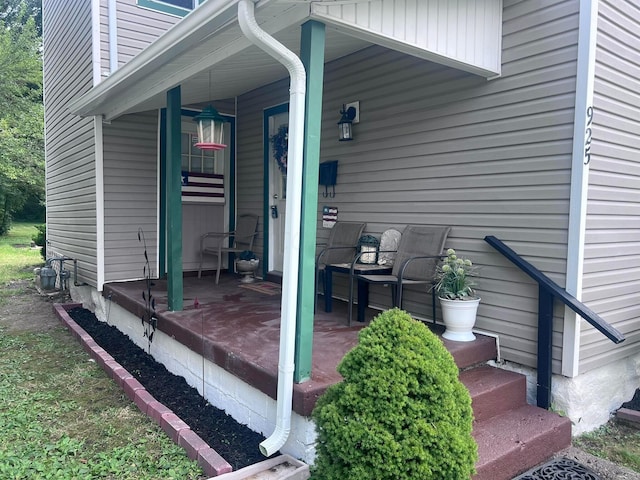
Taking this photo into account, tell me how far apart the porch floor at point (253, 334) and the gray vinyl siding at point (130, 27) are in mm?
2839

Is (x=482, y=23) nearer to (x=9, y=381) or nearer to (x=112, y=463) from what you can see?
(x=112, y=463)

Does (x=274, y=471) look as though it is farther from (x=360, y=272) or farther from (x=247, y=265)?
(x=247, y=265)

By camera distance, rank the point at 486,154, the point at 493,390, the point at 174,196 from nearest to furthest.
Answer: the point at 493,390 → the point at 486,154 → the point at 174,196

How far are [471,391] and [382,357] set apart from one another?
1060 mm

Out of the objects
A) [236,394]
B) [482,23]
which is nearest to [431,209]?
[482,23]

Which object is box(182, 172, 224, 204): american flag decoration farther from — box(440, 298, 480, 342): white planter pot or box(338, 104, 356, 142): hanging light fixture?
box(440, 298, 480, 342): white planter pot

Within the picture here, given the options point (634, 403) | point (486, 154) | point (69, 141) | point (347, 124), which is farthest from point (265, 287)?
point (69, 141)

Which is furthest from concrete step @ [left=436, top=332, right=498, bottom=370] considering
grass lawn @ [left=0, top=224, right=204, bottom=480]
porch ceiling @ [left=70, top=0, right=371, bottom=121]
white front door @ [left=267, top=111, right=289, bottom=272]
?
white front door @ [left=267, top=111, right=289, bottom=272]

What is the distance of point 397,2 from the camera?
2.43 metres

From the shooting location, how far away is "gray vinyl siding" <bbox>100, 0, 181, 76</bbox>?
5.32m

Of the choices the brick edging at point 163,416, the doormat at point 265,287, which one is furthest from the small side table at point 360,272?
the brick edging at point 163,416

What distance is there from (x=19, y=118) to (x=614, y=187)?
17.3 m

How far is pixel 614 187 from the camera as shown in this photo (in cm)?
293

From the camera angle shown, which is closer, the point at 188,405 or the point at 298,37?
the point at 298,37
